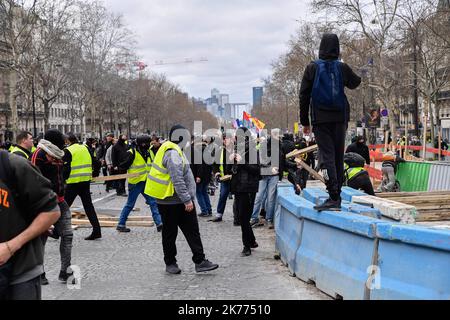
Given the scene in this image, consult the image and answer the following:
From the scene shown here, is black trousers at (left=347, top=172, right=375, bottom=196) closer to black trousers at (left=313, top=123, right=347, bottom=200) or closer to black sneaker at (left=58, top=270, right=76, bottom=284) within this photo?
black trousers at (left=313, top=123, right=347, bottom=200)

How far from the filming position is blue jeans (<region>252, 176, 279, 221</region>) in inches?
442

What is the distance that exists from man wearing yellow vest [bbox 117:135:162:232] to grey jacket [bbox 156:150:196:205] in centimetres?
365

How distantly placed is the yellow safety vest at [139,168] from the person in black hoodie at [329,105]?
5.54 meters

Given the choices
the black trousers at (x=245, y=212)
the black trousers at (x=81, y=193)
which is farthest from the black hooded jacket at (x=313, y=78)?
the black trousers at (x=81, y=193)

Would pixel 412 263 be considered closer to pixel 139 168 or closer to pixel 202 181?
pixel 139 168

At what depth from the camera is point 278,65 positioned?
81.4m

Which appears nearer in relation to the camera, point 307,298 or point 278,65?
point 307,298

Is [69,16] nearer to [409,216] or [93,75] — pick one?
[93,75]

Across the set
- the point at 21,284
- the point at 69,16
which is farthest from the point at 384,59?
the point at 21,284

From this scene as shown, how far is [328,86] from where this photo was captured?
6.18 m

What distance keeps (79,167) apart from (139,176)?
74.2 inches

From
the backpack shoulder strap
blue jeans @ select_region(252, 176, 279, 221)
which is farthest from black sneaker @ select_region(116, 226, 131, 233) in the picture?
the backpack shoulder strap

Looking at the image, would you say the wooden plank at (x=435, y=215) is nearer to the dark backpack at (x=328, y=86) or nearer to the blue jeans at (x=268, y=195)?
the blue jeans at (x=268, y=195)

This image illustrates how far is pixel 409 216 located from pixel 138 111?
88.0 m
